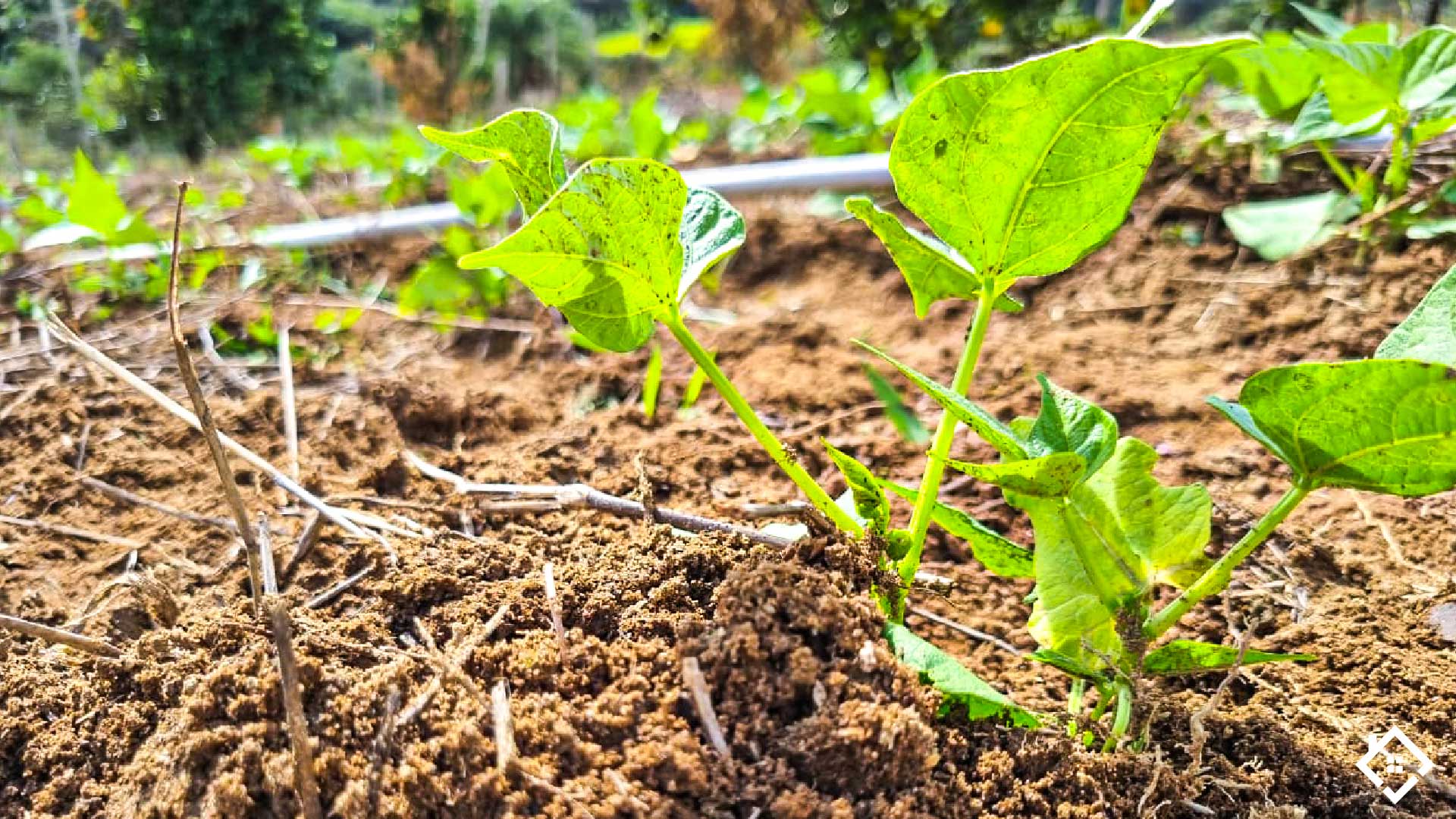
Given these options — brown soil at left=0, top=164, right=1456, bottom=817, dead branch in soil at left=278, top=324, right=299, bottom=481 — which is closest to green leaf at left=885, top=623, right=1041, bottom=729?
brown soil at left=0, top=164, right=1456, bottom=817

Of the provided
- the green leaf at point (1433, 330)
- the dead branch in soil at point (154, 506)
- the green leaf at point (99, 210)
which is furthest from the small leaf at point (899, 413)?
the green leaf at point (99, 210)

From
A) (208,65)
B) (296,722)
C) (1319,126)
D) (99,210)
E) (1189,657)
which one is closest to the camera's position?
(296,722)

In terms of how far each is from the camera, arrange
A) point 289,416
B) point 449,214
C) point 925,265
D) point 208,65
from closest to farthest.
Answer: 1. point 925,265
2. point 289,416
3. point 449,214
4. point 208,65

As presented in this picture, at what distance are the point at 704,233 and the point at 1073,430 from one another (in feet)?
1.18

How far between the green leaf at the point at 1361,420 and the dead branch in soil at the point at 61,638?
862 millimetres

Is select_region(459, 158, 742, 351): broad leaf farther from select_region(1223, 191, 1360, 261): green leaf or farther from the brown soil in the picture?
select_region(1223, 191, 1360, 261): green leaf

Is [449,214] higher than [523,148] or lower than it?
lower

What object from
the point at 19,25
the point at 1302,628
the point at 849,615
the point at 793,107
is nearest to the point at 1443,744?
the point at 1302,628

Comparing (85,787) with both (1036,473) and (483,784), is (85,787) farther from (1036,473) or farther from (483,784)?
(1036,473)

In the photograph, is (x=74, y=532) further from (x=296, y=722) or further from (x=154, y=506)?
(x=296, y=722)

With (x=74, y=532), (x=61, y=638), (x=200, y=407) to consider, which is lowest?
(x=74, y=532)

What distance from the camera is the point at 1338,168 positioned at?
1.66m

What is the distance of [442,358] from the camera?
1793mm

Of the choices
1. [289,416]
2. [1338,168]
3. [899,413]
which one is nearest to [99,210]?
[289,416]
